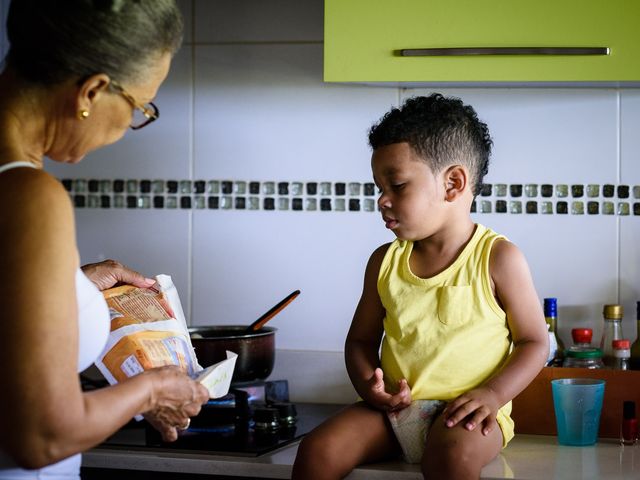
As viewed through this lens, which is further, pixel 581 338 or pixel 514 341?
pixel 581 338

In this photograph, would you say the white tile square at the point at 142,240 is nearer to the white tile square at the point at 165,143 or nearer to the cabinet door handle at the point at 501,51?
the white tile square at the point at 165,143

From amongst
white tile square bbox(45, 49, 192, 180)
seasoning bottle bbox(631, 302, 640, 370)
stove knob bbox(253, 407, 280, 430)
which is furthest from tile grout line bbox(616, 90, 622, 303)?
white tile square bbox(45, 49, 192, 180)

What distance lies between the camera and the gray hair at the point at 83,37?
920 mm

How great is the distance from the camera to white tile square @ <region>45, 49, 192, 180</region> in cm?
212

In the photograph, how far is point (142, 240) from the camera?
84.6 inches

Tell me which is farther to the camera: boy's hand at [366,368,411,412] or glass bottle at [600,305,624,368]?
glass bottle at [600,305,624,368]

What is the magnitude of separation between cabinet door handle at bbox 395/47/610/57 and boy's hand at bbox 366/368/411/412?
2.01ft

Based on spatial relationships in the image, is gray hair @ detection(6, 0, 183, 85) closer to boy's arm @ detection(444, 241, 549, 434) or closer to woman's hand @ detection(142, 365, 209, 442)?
woman's hand @ detection(142, 365, 209, 442)

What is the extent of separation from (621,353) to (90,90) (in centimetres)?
118

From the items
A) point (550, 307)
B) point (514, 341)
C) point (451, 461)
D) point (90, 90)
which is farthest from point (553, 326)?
point (90, 90)

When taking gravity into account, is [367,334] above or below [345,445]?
above

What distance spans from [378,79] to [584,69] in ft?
1.24

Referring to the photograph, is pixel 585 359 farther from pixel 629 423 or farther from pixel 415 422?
pixel 415 422

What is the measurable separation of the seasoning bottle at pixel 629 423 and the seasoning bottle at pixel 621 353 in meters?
0.13
